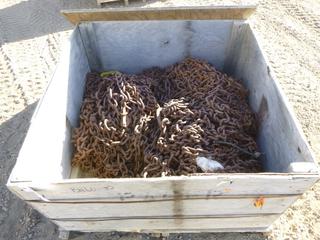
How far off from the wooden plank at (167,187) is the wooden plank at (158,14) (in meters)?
1.90

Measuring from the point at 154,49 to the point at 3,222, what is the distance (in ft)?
8.05

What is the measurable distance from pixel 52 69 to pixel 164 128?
8.81ft

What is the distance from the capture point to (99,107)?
3068 mm

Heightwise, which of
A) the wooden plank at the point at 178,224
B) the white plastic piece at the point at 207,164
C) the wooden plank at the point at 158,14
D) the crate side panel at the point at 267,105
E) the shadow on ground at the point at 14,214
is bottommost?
the shadow on ground at the point at 14,214

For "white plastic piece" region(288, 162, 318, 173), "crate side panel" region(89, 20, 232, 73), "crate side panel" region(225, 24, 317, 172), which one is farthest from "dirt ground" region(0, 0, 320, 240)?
"crate side panel" region(89, 20, 232, 73)

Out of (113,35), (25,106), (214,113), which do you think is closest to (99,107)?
(113,35)

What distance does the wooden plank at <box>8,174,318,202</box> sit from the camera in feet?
6.24

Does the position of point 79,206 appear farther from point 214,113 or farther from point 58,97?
point 214,113

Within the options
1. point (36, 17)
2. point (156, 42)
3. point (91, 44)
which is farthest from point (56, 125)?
point (36, 17)

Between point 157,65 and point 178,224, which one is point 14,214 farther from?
point 157,65

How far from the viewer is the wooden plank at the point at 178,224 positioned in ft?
8.02

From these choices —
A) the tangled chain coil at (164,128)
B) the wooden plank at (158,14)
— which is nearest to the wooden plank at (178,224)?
the tangled chain coil at (164,128)

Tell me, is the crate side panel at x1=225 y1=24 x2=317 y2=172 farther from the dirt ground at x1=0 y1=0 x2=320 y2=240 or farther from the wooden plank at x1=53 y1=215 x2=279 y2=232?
the dirt ground at x1=0 y1=0 x2=320 y2=240

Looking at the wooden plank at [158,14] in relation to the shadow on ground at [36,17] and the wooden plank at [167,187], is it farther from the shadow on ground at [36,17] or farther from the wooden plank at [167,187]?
the shadow on ground at [36,17]
